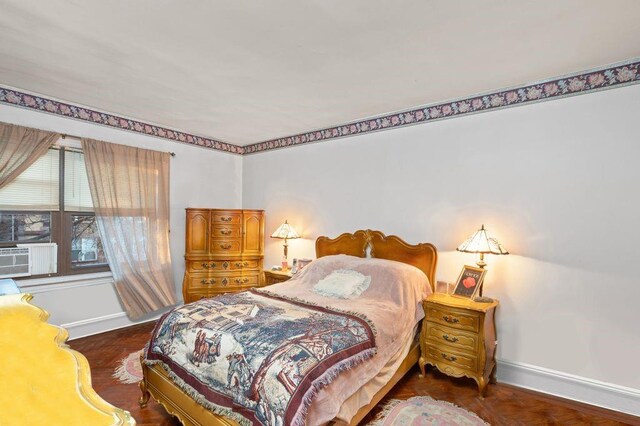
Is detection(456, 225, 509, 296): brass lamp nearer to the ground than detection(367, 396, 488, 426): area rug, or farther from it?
farther from it

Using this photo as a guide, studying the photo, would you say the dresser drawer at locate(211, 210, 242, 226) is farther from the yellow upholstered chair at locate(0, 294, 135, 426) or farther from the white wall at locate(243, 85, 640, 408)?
the yellow upholstered chair at locate(0, 294, 135, 426)

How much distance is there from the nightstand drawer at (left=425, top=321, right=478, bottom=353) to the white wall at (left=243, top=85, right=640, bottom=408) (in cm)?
49

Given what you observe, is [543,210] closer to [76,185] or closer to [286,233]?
[286,233]

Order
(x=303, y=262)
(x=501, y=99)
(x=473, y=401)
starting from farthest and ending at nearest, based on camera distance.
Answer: (x=303, y=262), (x=501, y=99), (x=473, y=401)

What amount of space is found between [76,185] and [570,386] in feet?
16.8

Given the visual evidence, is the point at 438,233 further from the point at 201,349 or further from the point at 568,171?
the point at 201,349

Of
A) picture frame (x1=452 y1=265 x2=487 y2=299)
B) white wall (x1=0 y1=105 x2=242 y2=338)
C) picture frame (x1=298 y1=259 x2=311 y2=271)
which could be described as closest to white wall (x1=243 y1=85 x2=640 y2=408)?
picture frame (x1=452 y1=265 x2=487 y2=299)

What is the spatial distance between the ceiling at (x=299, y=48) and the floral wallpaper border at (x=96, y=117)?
0.45ft

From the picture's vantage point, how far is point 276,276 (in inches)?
157

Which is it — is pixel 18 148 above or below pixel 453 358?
above

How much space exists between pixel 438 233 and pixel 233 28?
8.38 feet

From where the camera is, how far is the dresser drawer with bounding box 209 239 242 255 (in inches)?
168

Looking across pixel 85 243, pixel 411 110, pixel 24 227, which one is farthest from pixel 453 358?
pixel 24 227

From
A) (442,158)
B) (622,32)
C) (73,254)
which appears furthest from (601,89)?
(73,254)
